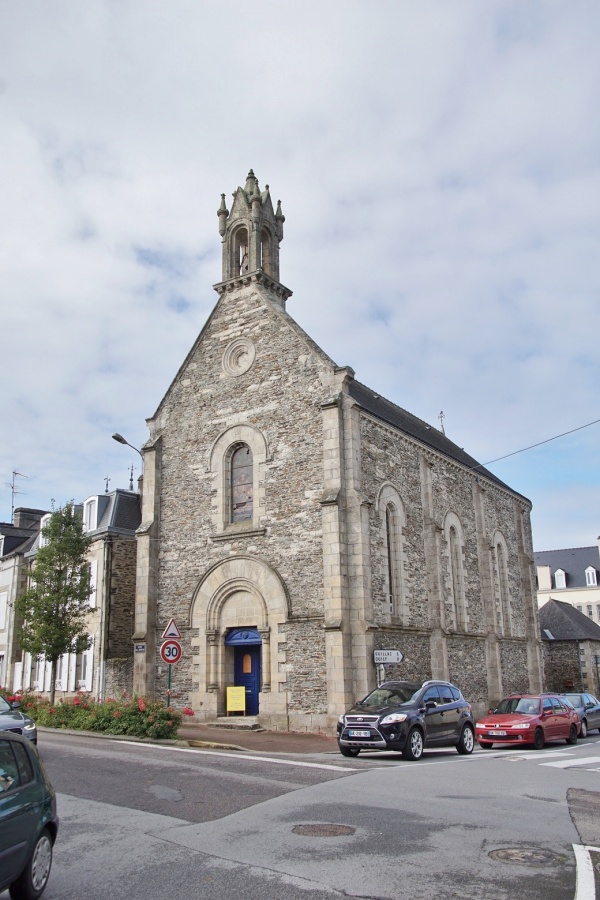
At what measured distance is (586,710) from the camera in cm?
2319

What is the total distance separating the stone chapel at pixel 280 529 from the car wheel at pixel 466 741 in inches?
129

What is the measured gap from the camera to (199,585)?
920 inches

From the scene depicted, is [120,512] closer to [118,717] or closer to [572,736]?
[118,717]

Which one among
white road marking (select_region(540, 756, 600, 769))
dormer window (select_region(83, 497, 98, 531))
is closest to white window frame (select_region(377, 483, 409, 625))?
white road marking (select_region(540, 756, 600, 769))

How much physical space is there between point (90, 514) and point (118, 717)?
12.9 m

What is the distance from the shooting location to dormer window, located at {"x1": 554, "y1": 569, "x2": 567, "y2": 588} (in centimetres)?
6116

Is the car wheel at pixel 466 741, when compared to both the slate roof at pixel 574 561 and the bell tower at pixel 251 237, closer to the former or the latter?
the bell tower at pixel 251 237

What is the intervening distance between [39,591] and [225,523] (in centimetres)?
696

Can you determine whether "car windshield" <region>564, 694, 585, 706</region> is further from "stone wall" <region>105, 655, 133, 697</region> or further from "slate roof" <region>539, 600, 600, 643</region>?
"slate roof" <region>539, 600, 600, 643</region>

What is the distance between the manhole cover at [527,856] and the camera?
687 cm

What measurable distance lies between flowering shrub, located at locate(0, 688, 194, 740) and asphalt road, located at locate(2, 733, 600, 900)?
4.45 metres

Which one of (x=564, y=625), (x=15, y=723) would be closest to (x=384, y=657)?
(x=15, y=723)

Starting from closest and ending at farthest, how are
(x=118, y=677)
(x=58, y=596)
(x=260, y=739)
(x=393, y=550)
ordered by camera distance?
(x=260, y=739) < (x=393, y=550) < (x=58, y=596) < (x=118, y=677)

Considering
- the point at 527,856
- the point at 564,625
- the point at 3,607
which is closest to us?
the point at 527,856
